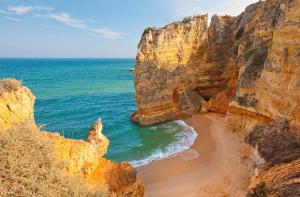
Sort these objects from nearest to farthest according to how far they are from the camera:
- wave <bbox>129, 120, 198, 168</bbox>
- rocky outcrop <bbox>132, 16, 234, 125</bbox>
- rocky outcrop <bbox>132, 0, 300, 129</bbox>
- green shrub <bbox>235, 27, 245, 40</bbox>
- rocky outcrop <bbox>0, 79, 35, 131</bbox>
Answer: rocky outcrop <bbox>0, 79, 35, 131</bbox>, rocky outcrop <bbox>132, 0, 300, 129</bbox>, wave <bbox>129, 120, 198, 168</bbox>, rocky outcrop <bbox>132, 16, 234, 125</bbox>, green shrub <bbox>235, 27, 245, 40</bbox>

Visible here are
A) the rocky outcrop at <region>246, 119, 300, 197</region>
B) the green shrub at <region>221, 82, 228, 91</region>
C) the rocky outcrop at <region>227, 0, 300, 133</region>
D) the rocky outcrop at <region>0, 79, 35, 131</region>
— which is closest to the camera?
the rocky outcrop at <region>246, 119, 300, 197</region>

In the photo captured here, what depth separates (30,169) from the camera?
690 cm

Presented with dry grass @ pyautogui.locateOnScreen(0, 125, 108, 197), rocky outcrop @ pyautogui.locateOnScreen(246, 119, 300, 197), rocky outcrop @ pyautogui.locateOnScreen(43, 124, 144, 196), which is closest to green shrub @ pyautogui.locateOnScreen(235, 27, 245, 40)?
rocky outcrop @ pyautogui.locateOnScreen(246, 119, 300, 197)

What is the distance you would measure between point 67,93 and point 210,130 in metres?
31.0

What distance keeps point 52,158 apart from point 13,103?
2513 millimetres

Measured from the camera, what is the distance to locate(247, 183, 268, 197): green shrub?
7277 mm

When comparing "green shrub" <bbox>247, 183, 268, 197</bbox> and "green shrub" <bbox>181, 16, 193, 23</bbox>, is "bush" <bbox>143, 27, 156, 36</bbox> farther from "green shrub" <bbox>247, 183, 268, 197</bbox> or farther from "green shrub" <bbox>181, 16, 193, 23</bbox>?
"green shrub" <bbox>247, 183, 268, 197</bbox>

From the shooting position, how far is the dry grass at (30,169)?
6547 mm

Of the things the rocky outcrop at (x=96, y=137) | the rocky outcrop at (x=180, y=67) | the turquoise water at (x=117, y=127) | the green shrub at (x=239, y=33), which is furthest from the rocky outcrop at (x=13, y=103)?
the green shrub at (x=239, y=33)

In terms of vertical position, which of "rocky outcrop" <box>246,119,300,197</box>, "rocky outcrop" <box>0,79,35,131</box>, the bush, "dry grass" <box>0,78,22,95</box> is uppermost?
the bush

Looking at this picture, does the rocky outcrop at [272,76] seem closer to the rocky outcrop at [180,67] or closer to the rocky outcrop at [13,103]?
the rocky outcrop at [180,67]

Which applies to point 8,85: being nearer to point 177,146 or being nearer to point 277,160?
point 277,160

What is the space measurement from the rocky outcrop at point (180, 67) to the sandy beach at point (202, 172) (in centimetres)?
750

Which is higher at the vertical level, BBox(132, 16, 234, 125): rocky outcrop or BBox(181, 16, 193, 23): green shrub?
BBox(181, 16, 193, 23): green shrub
